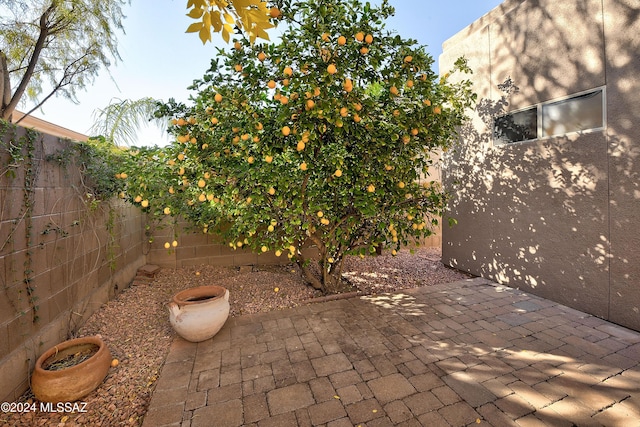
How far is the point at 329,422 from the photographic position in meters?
2.09

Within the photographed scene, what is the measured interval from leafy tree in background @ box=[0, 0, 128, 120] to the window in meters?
7.84

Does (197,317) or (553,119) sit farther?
(553,119)

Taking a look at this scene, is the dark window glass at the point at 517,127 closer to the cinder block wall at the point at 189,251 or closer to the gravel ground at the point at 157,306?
the gravel ground at the point at 157,306

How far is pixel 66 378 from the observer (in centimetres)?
226

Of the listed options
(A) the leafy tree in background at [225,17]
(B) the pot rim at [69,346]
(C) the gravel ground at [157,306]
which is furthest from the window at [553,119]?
(B) the pot rim at [69,346]

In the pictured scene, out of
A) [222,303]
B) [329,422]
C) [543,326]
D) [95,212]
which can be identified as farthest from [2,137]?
→ [543,326]

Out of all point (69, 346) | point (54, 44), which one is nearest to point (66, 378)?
point (69, 346)

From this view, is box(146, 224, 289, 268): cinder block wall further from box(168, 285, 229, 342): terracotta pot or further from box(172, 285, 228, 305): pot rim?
box(168, 285, 229, 342): terracotta pot

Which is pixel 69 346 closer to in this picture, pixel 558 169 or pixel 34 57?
pixel 558 169

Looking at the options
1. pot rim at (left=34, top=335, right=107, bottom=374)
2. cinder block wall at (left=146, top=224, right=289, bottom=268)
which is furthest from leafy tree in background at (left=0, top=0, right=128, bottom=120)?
pot rim at (left=34, top=335, right=107, bottom=374)

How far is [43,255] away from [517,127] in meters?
6.24

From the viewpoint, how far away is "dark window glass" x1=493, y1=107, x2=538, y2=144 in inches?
171

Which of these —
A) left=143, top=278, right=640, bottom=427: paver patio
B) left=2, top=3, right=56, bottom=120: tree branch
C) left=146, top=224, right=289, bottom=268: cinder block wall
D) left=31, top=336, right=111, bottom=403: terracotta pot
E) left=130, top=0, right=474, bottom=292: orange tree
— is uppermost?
left=2, top=3, right=56, bottom=120: tree branch

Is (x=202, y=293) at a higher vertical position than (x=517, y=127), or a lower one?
lower
